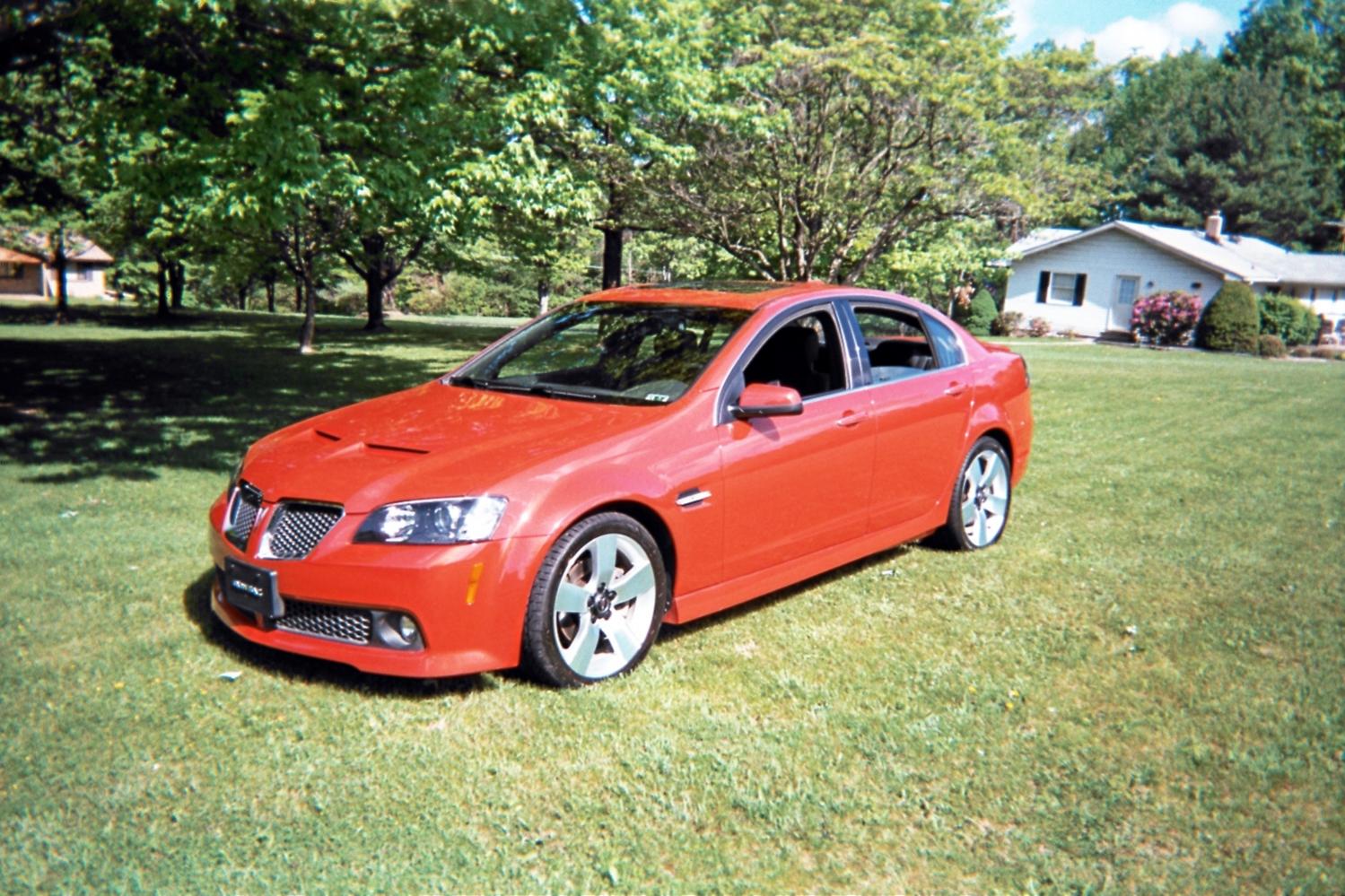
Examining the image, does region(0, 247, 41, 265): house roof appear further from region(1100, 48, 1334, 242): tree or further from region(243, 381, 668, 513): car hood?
region(243, 381, 668, 513): car hood

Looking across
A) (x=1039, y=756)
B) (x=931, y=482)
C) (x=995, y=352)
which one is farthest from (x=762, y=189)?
(x=1039, y=756)

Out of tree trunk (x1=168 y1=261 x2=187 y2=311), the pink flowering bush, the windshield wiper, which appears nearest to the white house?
the pink flowering bush

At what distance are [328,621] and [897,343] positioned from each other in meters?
3.69

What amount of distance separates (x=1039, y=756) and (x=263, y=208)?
7819 mm

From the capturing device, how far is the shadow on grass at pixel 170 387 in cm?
981

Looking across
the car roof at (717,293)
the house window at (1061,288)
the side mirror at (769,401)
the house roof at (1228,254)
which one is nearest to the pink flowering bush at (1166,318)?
the house roof at (1228,254)

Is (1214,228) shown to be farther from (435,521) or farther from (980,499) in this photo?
(435,521)

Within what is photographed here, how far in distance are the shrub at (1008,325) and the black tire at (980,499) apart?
37.2 m

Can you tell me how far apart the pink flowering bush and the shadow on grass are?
21839mm

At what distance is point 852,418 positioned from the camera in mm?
5605

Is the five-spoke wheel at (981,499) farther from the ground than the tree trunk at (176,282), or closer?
closer

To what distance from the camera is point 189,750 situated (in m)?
3.88

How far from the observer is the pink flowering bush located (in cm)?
3572

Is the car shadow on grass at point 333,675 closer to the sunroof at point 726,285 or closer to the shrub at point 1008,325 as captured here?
the sunroof at point 726,285
